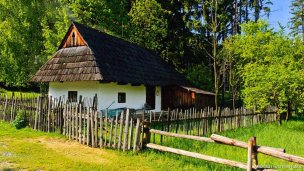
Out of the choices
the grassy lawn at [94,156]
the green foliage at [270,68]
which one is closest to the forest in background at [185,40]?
the green foliage at [270,68]

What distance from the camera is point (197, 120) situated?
1343 centimetres

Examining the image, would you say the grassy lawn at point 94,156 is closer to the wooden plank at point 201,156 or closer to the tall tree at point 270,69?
the wooden plank at point 201,156

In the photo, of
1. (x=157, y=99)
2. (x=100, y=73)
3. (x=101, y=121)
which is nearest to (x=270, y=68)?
(x=157, y=99)

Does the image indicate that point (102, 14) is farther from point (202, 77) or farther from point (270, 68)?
point (270, 68)

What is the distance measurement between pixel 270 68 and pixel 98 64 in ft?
34.2

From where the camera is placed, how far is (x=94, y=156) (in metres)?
9.30

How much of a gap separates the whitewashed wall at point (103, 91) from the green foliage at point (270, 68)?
24.2 feet

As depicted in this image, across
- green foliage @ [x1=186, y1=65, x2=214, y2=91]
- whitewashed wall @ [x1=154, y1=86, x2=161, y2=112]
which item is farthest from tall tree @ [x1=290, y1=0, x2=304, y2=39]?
whitewashed wall @ [x1=154, y1=86, x2=161, y2=112]

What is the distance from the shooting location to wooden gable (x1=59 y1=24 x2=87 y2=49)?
19.1m

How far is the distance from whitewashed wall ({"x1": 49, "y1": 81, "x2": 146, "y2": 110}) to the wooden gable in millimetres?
2596

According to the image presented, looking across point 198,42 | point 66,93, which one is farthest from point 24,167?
point 198,42

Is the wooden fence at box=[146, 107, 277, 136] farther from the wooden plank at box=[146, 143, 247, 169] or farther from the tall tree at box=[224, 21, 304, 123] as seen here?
the wooden plank at box=[146, 143, 247, 169]

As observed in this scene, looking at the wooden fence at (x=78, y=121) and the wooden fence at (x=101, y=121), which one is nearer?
the wooden fence at (x=78, y=121)

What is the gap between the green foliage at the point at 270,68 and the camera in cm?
1773
